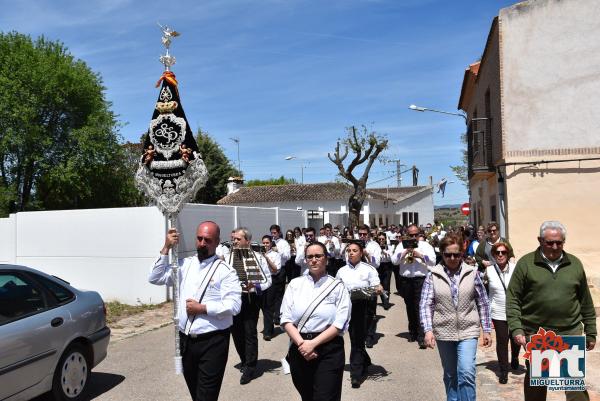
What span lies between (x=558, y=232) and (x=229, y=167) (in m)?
47.2

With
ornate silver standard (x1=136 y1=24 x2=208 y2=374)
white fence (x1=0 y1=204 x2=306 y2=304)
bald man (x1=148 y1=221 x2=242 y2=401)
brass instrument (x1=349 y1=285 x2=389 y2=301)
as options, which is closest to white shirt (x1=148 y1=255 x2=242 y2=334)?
bald man (x1=148 y1=221 x2=242 y2=401)

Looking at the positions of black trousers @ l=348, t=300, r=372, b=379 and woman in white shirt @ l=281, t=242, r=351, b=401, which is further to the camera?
black trousers @ l=348, t=300, r=372, b=379

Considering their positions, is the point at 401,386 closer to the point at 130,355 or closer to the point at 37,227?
the point at 130,355

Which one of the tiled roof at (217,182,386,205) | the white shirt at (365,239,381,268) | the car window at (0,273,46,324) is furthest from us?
the tiled roof at (217,182,386,205)

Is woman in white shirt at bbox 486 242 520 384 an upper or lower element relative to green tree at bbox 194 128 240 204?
lower

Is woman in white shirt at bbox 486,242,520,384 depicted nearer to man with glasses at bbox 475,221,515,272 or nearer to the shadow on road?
man with glasses at bbox 475,221,515,272

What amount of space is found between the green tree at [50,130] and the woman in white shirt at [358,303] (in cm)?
2530

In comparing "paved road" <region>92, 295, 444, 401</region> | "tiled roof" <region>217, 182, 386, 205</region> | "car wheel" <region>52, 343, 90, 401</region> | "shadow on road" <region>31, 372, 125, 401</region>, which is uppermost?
"tiled roof" <region>217, 182, 386, 205</region>

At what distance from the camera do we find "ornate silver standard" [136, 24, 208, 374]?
6027mm

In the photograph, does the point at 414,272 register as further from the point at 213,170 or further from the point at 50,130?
the point at 213,170

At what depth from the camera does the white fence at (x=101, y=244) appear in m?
13.6

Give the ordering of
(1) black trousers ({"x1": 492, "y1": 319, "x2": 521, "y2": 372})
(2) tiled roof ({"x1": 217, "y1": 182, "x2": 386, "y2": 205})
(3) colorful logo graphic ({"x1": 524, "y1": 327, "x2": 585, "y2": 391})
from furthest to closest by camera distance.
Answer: (2) tiled roof ({"x1": 217, "y1": 182, "x2": 386, "y2": 205}) < (1) black trousers ({"x1": 492, "y1": 319, "x2": 521, "y2": 372}) < (3) colorful logo graphic ({"x1": 524, "y1": 327, "x2": 585, "y2": 391})

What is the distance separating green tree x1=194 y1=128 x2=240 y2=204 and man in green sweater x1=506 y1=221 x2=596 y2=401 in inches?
1714

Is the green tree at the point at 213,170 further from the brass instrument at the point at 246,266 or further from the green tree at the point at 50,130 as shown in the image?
the brass instrument at the point at 246,266
